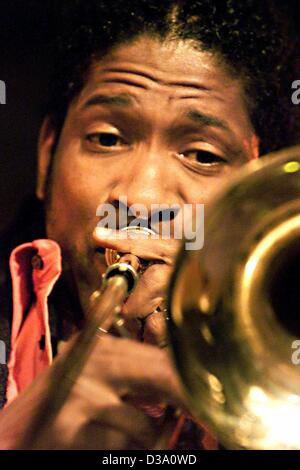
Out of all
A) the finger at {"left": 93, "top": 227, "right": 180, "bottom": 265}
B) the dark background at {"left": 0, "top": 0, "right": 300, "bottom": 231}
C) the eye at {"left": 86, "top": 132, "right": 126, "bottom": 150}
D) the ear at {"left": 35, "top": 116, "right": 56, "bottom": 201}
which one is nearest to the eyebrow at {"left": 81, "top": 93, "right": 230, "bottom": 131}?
the eye at {"left": 86, "top": 132, "right": 126, "bottom": 150}

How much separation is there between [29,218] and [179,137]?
776 millimetres

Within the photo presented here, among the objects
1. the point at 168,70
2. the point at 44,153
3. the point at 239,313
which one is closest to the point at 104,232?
the point at 239,313

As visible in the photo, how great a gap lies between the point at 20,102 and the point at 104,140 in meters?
0.96

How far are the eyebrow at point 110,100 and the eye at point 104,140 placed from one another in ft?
0.34

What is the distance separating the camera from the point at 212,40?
2.22 m

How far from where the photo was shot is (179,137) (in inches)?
83.0

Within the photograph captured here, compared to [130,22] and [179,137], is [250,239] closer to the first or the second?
[179,137]

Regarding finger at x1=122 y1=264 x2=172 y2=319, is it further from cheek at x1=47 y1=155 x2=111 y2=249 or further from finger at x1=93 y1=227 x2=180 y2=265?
cheek at x1=47 y1=155 x2=111 y2=249

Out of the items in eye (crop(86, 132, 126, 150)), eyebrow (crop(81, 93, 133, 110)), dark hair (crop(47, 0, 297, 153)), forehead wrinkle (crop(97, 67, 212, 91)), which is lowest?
eye (crop(86, 132, 126, 150))

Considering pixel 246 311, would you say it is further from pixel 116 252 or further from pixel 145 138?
pixel 145 138

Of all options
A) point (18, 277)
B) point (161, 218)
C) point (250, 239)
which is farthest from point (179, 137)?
point (18, 277)

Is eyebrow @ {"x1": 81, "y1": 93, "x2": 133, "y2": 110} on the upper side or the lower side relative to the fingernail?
upper

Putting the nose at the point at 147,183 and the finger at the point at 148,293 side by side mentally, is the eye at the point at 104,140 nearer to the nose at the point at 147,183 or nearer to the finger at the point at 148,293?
the nose at the point at 147,183

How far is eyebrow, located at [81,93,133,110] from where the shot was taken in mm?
2121
